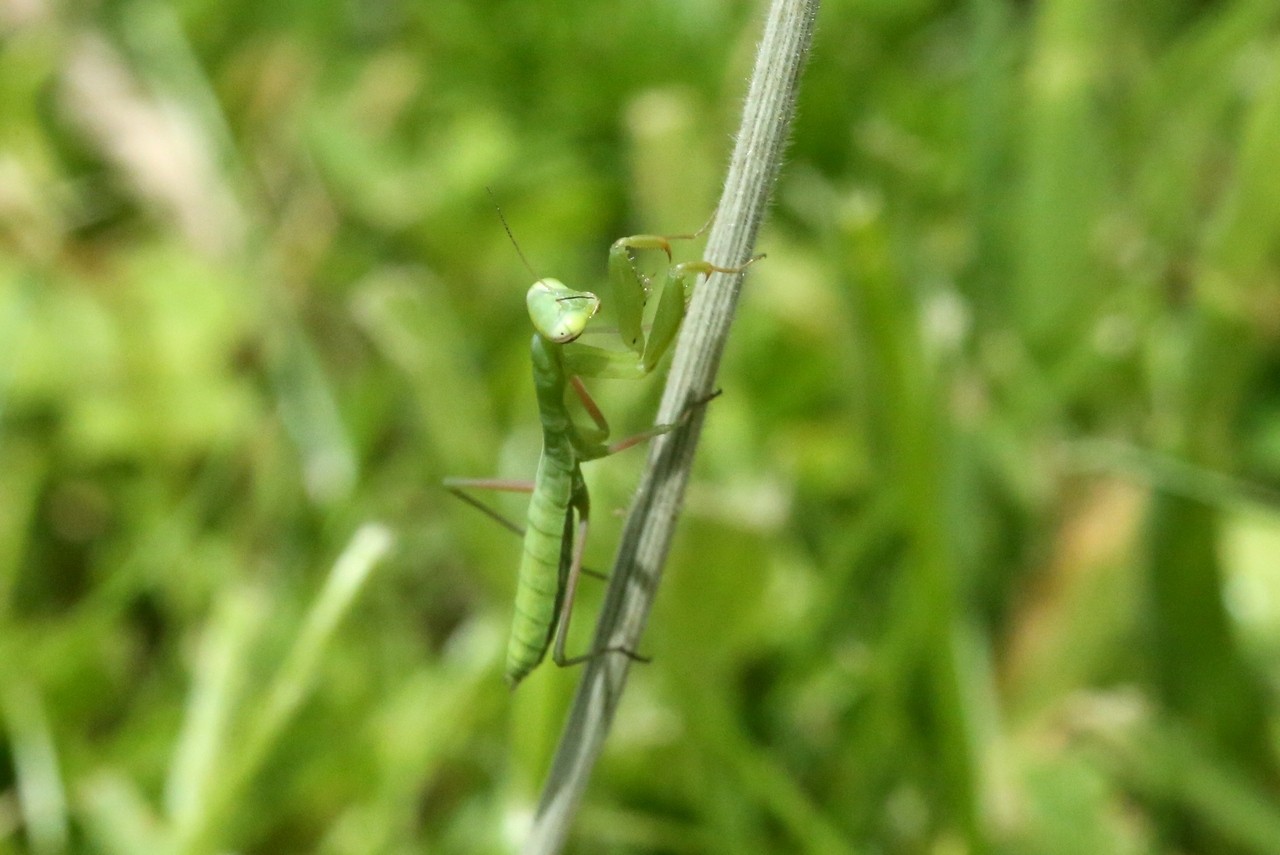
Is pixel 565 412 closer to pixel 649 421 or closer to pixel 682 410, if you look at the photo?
pixel 682 410

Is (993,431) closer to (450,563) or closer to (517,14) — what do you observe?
(450,563)

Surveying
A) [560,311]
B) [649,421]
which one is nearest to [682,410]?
[560,311]

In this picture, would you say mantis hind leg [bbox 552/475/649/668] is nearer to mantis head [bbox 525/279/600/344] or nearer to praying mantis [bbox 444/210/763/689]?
praying mantis [bbox 444/210/763/689]

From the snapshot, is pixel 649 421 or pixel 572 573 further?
pixel 649 421

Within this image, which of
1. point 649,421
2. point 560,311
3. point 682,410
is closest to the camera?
point 682,410

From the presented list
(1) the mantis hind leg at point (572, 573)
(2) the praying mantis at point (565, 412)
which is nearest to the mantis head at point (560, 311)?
(2) the praying mantis at point (565, 412)

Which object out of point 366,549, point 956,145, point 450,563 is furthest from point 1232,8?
point 366,549

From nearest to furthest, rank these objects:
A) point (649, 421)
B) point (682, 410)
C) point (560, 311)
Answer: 1. point (682, 410)
2. point (560, 311)
3. point (649, 421)
